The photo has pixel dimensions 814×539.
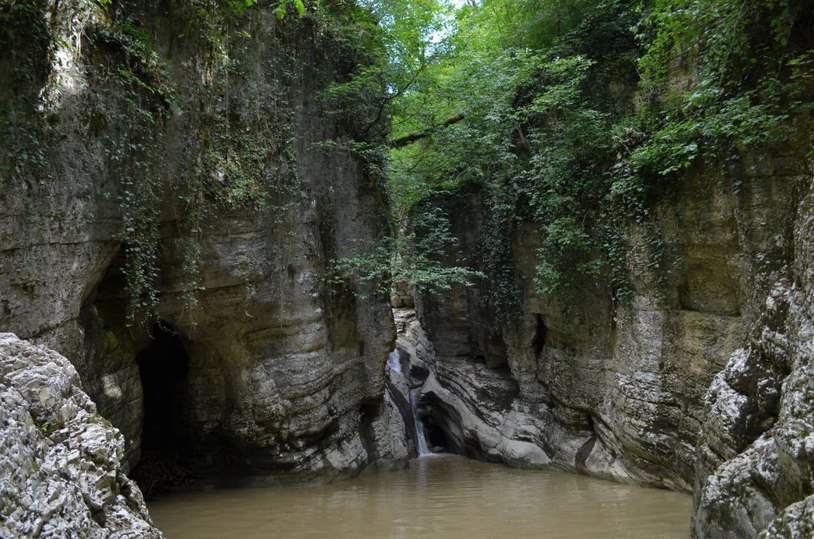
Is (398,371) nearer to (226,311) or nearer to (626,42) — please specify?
(226,311)

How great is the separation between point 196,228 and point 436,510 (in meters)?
4.93

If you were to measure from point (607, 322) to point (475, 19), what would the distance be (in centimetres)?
878

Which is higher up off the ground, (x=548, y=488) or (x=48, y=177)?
(x=48, y=177)

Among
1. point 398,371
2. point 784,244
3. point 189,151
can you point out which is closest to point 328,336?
point 189,151

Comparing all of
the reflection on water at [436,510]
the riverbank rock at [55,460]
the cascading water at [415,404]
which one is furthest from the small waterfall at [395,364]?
the riverbank rock at [55,460]

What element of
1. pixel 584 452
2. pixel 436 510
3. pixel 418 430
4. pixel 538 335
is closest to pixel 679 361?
pixel 584 452

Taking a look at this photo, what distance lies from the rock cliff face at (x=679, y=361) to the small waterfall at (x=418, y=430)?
1.45 feet

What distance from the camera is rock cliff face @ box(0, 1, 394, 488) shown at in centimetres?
602

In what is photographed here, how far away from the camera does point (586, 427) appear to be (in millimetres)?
11102

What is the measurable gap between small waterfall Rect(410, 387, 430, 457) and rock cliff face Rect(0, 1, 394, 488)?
263 cm

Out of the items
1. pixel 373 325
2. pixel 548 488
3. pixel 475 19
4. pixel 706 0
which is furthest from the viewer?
pixel 475 19

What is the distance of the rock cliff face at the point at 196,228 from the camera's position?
6.02 meters

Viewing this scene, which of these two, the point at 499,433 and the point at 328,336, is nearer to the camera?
the point at 328,336

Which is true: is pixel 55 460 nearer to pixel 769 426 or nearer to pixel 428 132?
pixel 769 426
